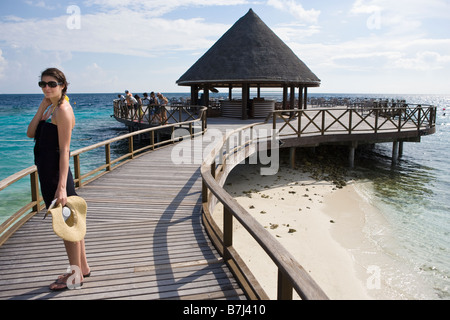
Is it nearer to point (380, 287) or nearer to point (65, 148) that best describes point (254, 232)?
point (65, 148)

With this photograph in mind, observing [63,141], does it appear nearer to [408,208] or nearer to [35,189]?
[35,189]

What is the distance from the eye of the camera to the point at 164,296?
320 centimetres

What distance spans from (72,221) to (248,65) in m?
17.1

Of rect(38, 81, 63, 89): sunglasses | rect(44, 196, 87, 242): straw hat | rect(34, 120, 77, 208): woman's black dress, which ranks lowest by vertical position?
rect(44, 196, 87, 242): straw hat

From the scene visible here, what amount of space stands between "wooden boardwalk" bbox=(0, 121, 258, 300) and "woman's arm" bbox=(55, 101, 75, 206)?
0.97m

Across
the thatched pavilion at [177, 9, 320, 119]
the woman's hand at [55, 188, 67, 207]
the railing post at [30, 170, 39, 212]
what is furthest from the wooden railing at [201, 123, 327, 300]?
the thatched pavilion at [177, 9, 320, 119]

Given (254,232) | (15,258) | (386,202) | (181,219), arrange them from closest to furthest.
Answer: (254,232) < (15,258) < (181,219) < (386,202)

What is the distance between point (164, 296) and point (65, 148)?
61.4 inches

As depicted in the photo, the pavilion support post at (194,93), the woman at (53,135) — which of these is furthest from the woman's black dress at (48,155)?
the pavilion support post at (194,93)

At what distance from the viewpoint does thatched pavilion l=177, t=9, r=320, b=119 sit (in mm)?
18750

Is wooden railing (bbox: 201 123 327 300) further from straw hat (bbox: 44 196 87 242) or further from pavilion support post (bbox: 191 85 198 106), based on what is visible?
pavilion support post (bbox: 191 85 198 106)

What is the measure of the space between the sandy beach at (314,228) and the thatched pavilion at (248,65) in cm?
658

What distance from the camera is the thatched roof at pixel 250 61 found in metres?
18.7
